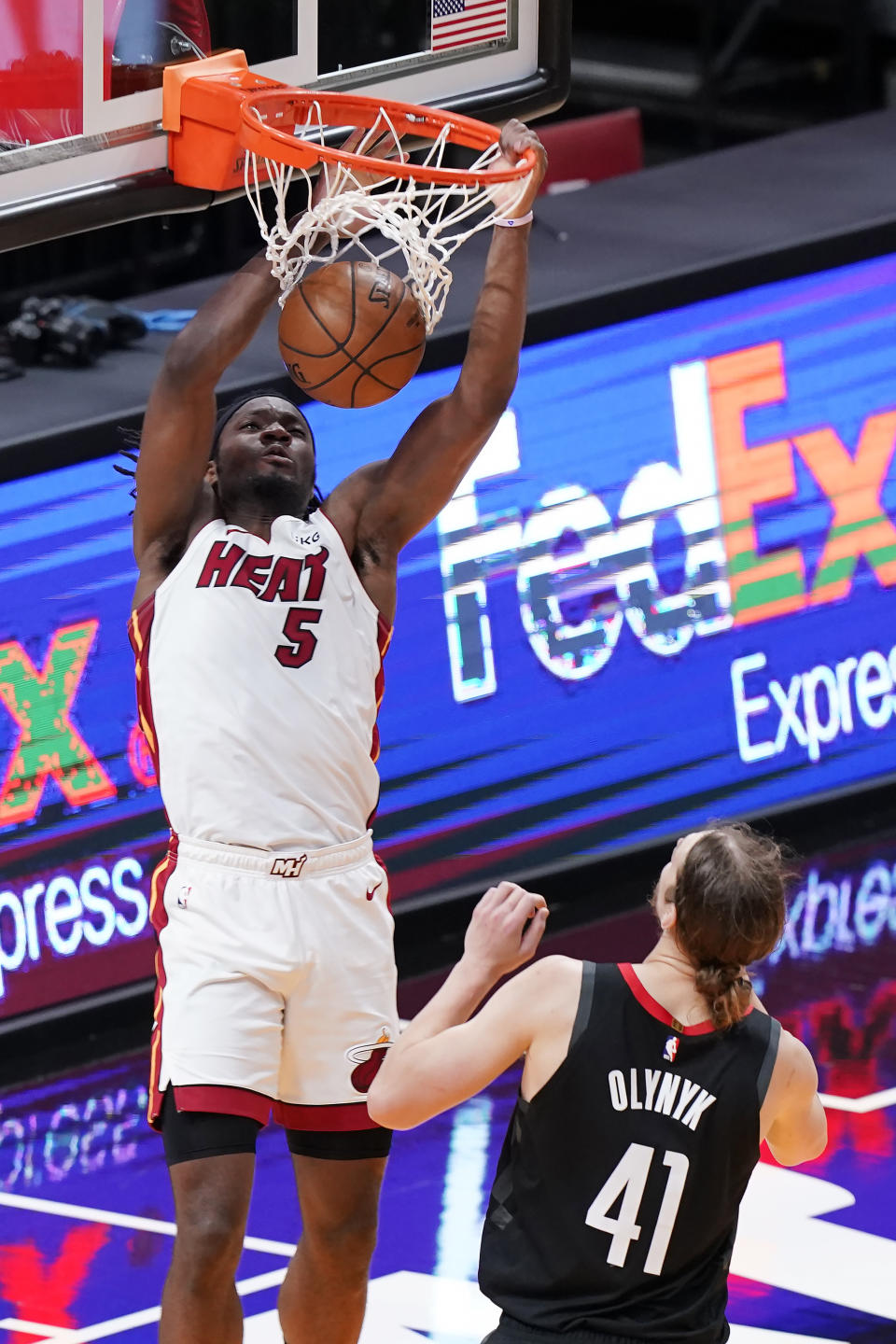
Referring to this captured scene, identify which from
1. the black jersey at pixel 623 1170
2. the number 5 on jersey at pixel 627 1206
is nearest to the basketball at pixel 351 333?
the black jersey at pixel 623 1170

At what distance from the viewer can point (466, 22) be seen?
18.7 feet

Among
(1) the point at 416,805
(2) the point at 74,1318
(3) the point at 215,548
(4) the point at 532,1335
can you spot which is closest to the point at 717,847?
(4) the point at 532,1335

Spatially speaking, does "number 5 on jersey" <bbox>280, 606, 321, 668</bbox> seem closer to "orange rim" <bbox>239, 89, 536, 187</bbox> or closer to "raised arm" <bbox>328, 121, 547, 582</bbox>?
"raised arm" <bbox>328, 121, 547, 582</bbox>

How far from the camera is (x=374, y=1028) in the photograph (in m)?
4.66

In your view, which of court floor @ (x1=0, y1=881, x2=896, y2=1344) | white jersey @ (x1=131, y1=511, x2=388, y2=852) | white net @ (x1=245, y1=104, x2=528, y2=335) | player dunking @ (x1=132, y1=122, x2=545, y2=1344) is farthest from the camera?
court floor @ (x1=0, y1=881, x2=896, y2=1344)

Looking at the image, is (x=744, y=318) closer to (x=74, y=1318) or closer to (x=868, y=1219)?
(x=868, y=1219)

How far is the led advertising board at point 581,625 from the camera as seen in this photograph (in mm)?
7082

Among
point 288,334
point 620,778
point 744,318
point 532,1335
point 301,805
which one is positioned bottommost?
point 532,1335

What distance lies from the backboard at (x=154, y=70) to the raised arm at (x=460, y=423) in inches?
26.8

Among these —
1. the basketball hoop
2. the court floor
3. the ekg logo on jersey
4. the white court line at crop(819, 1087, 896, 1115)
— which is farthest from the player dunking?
the ekg logo on jersey

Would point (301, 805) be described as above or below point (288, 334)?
below

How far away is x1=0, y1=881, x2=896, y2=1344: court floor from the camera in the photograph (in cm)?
548

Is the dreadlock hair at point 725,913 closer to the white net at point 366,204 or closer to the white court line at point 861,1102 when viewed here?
the white net at point 366,204

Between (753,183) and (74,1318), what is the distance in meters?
5.58
